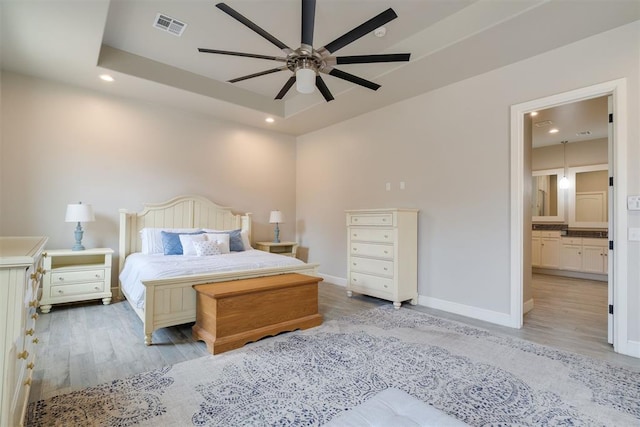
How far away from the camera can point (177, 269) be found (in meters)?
3.01

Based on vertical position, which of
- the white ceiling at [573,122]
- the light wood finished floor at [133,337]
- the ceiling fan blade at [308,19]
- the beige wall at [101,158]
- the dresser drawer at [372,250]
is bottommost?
the light wood finished floor at [133,337]

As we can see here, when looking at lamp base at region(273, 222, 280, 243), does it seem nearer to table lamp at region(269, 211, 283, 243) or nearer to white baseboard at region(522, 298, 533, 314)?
table lamp at region(269, 211, 283, 243)

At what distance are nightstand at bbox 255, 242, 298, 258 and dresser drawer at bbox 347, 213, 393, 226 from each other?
162 cm

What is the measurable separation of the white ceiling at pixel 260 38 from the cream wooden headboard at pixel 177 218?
5.26 ft

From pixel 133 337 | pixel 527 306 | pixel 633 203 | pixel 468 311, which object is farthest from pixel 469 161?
pixel 133 337

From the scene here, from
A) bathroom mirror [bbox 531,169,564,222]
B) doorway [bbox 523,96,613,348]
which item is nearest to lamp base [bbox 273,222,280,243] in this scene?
doorway [bbox 523,96,613,348]

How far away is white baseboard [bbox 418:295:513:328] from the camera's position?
3.41m

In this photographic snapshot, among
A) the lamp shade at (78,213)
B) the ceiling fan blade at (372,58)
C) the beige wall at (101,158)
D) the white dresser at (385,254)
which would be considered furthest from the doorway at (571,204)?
the lamp shade at (78,213)

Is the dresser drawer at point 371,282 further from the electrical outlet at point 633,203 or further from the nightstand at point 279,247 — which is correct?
the electrical outlet at point 633,203

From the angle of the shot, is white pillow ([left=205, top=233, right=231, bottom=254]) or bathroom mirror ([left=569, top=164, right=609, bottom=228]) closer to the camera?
white pillow ([left=205, top=233, right=231, bottom=254])

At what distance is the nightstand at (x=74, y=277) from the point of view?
145 inches

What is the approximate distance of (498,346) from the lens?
2.80 meters

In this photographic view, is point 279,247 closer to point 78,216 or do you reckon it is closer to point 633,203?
point 78,216

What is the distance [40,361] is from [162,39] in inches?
132
